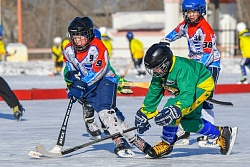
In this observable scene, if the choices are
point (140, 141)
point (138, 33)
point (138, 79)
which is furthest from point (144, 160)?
point (138, 33)

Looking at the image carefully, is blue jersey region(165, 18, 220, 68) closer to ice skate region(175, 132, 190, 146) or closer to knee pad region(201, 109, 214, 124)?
knee pad region(201, 109, 214, 124)

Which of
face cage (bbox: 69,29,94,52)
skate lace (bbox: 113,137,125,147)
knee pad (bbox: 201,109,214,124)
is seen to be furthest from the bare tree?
skate lace (bbox: 113,137,125,147)

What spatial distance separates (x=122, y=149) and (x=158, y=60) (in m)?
0.97

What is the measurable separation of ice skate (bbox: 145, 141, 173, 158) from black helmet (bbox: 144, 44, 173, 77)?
2.21ft

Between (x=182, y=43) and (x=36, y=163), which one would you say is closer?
(x=36, y=163)

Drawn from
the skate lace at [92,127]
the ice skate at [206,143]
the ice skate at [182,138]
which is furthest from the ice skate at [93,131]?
the ice skate at [206,143]

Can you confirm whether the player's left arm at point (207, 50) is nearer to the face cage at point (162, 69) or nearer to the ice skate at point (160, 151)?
the ice skate at point (160, 151)

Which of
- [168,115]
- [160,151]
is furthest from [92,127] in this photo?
[168,115]

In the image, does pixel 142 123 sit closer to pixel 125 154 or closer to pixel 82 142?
pixel 125 154

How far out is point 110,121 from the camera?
7.23 metres

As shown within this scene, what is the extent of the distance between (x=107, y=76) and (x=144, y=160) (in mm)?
955

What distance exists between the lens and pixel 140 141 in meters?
7.21

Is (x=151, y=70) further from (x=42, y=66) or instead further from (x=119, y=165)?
(x=42, y=66)

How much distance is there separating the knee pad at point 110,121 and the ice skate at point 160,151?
1.25ft
